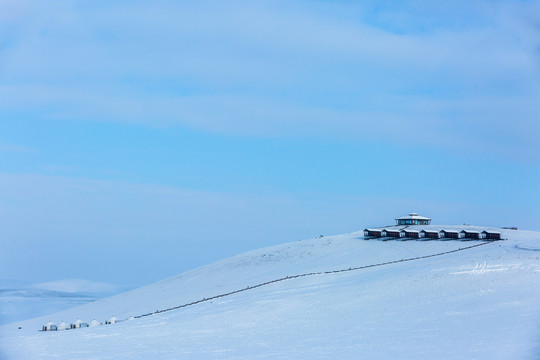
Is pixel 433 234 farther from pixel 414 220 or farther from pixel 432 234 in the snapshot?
pixel 414 220

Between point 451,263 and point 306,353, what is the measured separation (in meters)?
24.6

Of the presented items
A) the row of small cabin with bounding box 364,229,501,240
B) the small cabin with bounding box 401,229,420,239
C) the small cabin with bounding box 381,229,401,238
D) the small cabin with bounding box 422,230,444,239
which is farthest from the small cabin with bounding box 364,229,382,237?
the small cabin with bounding box 422,230,444,239

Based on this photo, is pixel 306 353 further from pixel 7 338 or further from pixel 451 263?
pixel 451 263

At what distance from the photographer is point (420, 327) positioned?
116ft

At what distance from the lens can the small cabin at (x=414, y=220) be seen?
288ft

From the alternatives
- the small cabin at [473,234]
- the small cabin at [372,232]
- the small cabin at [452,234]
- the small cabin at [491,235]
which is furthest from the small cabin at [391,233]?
the small cabin at [491,235]

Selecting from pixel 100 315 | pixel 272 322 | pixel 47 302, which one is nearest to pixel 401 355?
pixel 272 322

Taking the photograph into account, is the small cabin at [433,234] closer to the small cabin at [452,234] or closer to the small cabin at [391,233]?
the small cabin at [452,234]

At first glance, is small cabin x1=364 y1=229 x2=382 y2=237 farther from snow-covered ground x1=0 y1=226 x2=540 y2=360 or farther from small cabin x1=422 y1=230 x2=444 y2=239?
snow-covered ground x1=0 y1=226 x2=540 y2=360

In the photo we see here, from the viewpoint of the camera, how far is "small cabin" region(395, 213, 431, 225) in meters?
87.8

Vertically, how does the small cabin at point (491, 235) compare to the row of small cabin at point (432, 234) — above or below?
below

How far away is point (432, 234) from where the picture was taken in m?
77.8

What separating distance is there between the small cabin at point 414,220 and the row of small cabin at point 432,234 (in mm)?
7205

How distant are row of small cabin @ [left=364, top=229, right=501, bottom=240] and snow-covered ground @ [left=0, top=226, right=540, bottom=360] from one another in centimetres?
939
